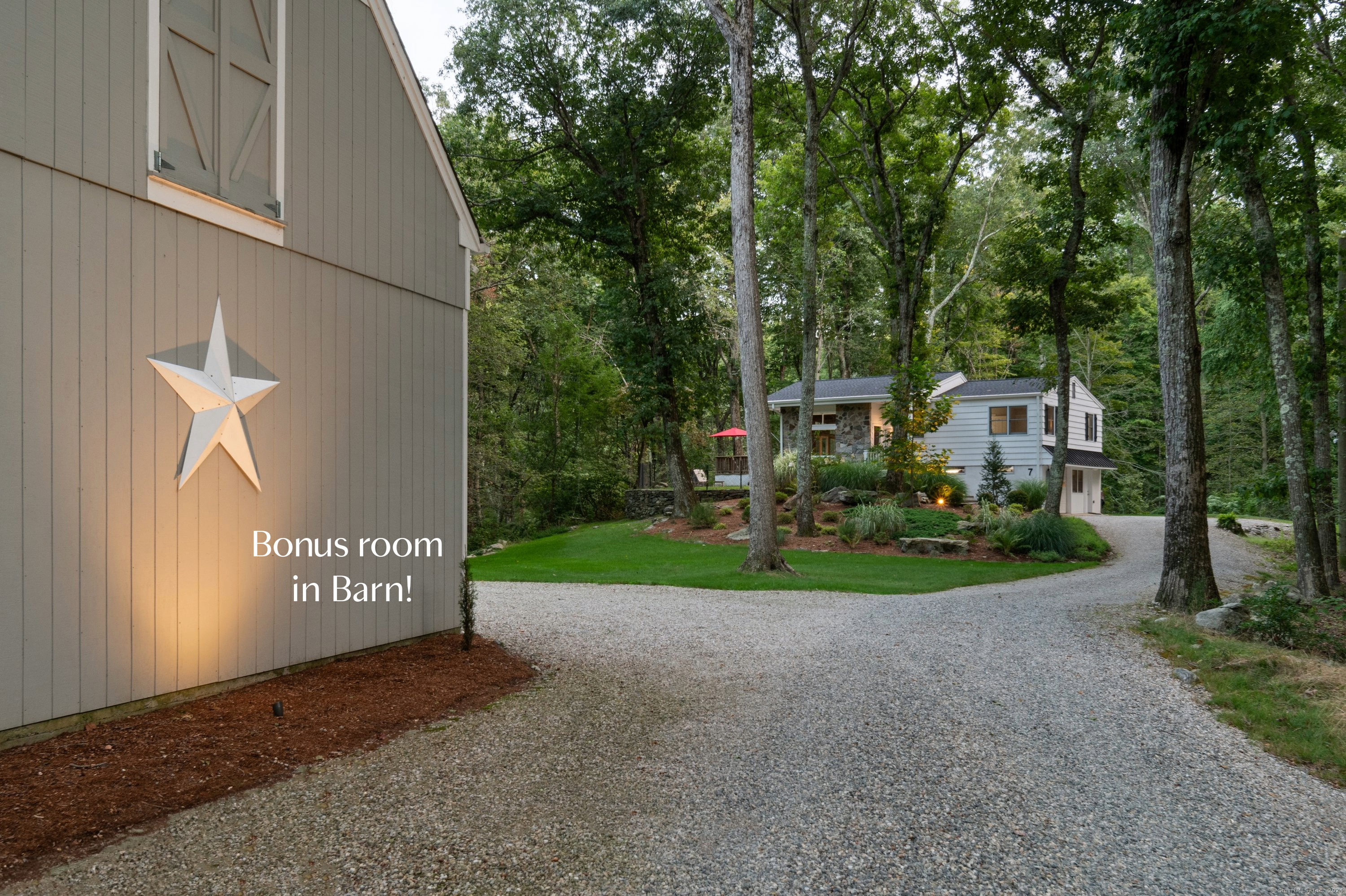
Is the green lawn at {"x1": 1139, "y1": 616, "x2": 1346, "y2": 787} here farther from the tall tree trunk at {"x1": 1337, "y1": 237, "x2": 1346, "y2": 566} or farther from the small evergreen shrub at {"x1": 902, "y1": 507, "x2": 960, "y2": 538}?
the small evergreen shrub at {"x1": 902, "y1": 507, "x2": 960, "y2": 538}

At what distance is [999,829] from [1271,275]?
32.9 feet

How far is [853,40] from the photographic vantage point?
50.9 ft

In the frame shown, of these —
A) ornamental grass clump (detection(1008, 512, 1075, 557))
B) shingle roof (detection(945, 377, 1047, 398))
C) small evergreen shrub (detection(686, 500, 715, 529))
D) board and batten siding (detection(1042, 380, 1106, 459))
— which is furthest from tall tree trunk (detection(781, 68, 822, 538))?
board and batten siding (detection(1042, 380, 1106, 459))

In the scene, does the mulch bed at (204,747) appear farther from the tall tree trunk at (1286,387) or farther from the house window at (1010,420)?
the house window at (1010,420)

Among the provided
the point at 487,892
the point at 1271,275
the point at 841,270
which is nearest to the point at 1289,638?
the point at 1271,275

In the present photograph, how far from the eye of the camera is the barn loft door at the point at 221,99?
4.44m

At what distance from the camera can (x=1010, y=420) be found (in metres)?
23.2

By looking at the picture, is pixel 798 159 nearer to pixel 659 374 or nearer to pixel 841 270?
pixel 659 374

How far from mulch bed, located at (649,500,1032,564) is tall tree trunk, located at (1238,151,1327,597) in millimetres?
4680

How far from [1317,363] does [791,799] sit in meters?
11.5

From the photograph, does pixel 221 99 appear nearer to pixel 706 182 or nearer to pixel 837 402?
pixel 706 182

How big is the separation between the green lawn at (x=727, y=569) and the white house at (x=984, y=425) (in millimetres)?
7677

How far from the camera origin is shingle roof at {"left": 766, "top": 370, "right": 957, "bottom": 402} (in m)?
24.7

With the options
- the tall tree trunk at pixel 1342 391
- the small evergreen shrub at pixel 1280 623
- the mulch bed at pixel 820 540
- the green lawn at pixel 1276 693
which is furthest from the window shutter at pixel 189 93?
the tall tree trunk at pixel 1342 391
